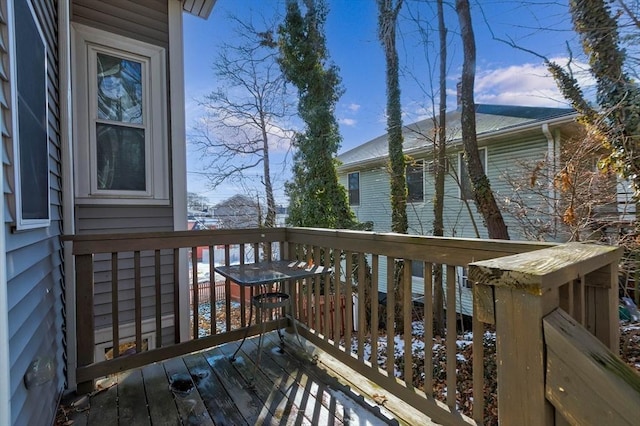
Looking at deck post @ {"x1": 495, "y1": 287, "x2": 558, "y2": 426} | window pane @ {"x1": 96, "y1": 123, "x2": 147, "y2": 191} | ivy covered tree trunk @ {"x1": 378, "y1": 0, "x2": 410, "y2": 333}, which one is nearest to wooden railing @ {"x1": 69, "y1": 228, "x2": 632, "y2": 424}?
deck post @ {"x1": 495, "y1": 287, "x2": 558, "y2": 426}

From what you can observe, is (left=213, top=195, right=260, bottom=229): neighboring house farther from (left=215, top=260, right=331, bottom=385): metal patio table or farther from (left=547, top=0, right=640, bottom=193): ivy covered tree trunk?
(left=547, top=0, right=640, bottom=193): ivy covered tree trunk

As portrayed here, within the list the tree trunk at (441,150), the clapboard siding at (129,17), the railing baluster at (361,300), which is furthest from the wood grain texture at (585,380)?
the tree trunk at (441,150)

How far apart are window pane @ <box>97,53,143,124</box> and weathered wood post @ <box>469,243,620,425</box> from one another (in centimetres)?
352

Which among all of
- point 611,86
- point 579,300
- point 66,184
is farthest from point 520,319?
point 611,86

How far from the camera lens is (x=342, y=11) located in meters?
8.30

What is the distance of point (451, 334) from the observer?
1.64m

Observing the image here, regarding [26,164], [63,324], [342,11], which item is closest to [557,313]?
[26,164]

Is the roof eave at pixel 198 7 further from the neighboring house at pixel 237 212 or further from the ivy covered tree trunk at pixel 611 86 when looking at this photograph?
the neighboring house at pixel 237 212

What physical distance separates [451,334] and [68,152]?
286cm

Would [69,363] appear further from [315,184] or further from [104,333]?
[315,184]

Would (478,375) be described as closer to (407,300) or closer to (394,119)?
(407,300)

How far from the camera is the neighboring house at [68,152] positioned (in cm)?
119

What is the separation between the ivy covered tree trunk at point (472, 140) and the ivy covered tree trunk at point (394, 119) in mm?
1603

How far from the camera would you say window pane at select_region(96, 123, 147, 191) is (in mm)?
3049
